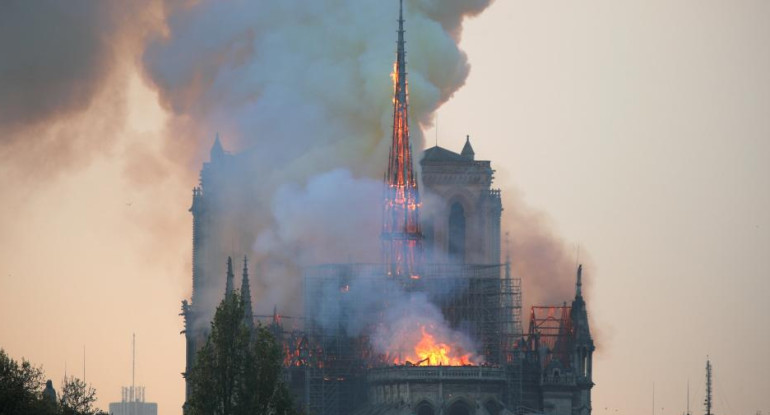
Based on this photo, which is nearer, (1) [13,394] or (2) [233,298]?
(2) [233,298]

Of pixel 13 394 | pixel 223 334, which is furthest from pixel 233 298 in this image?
pixel 13 394

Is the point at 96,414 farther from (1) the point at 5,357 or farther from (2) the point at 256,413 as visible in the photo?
(2) the point at 256,413

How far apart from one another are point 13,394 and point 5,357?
20.3ft

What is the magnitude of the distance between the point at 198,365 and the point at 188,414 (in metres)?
2.79

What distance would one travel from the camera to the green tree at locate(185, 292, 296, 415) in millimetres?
162875

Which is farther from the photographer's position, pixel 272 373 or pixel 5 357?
pixel 5 357

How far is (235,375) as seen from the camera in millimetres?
164000

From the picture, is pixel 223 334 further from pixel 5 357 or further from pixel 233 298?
pixel 5 357

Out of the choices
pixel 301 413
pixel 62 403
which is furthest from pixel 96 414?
pixel 301 413

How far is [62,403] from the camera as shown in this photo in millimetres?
186625

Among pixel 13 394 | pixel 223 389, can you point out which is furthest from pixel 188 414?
pixel 13 394

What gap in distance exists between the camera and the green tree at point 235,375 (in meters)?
163

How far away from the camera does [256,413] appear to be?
163375mm

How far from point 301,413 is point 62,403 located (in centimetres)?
2551
